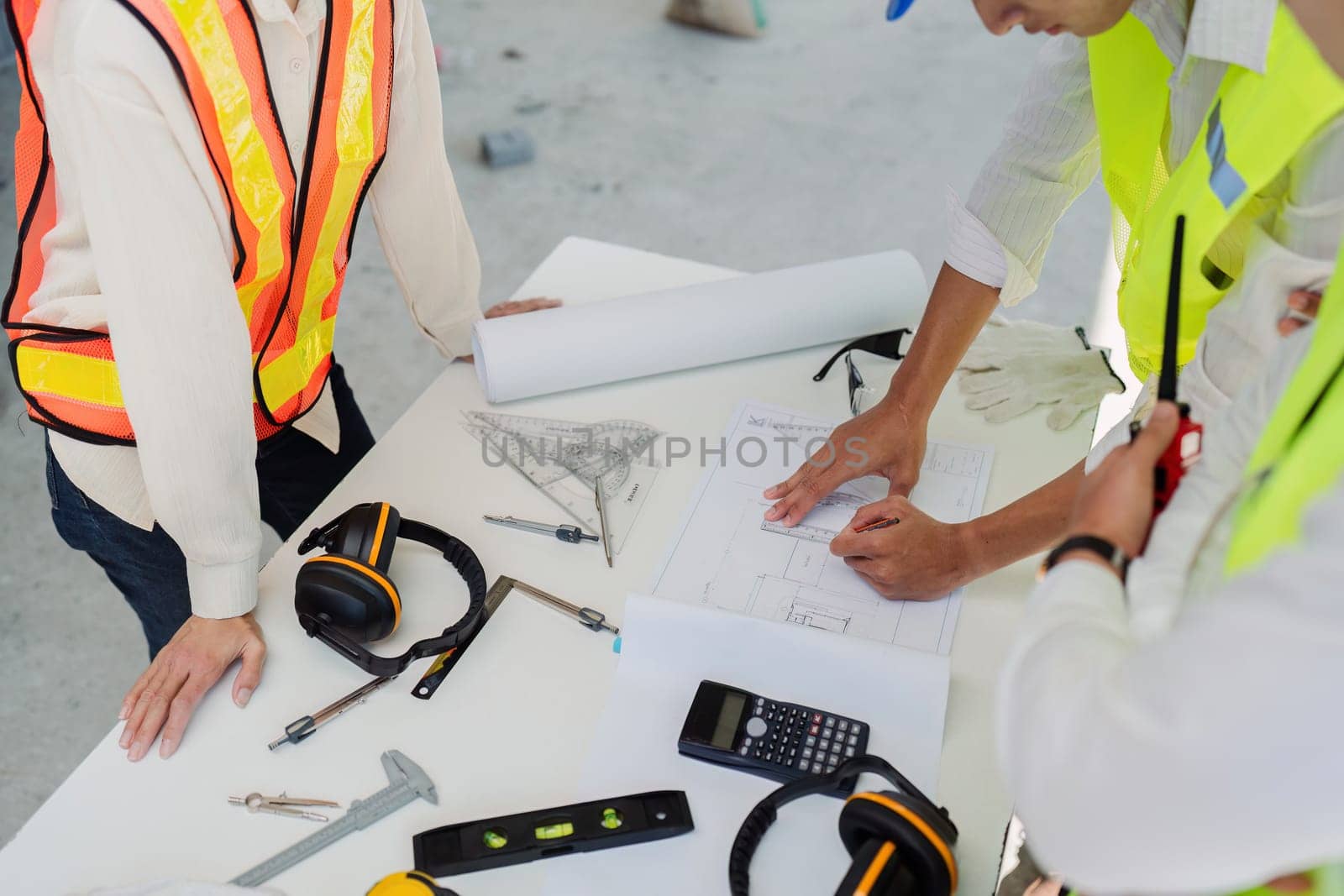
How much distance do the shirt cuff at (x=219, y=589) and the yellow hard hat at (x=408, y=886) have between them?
37 centimetres

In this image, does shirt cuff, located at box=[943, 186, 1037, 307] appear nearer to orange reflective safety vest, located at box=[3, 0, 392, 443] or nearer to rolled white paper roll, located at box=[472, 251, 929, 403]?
rolled white paper roll, located at box=[472, 251, 929, 403]

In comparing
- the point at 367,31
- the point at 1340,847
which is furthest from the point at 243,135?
the point at 1340,847

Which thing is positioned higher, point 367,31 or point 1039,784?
point 367,31

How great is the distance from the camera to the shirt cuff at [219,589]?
1.05 m

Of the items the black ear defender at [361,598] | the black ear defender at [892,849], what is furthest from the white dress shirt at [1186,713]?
the black ear defender at [361,598]

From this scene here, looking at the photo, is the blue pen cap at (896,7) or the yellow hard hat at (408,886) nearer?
the yellow hard hat at (408,886)

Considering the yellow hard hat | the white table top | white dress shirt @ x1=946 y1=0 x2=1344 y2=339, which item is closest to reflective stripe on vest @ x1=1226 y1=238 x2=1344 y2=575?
white dress shirt @ x1=946 y1=0 x2=1344 y2=339

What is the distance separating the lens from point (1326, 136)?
74 cm

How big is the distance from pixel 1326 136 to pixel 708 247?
2555 millimetres

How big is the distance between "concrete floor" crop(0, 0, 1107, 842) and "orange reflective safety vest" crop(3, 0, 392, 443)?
111 cm

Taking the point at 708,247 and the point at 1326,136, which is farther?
the point at 708,247

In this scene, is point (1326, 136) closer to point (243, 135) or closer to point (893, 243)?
point (243, 135)

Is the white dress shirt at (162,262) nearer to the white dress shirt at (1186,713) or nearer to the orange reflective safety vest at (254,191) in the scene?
the orange reflective safety vest at (254,191)

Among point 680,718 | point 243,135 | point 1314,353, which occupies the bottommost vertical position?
point 680,718
